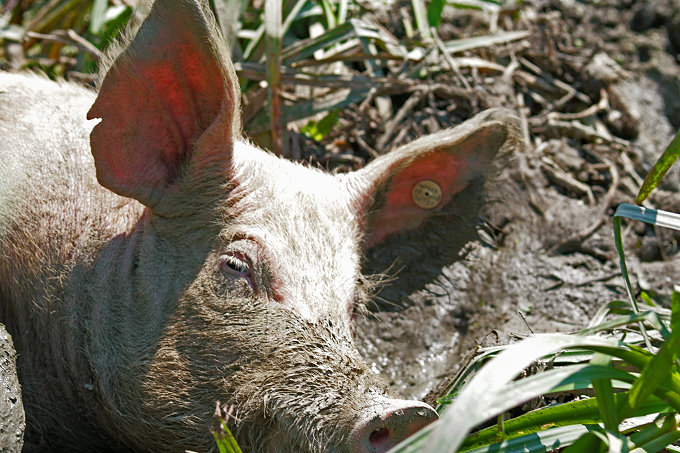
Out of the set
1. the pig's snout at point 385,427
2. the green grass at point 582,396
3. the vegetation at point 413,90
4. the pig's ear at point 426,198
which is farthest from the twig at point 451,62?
the pig's snout at point 385,427

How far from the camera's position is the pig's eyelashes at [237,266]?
3211mm

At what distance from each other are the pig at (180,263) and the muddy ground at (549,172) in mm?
783

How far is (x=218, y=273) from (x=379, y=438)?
37.6 inches

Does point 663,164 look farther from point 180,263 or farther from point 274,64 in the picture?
point 274,64

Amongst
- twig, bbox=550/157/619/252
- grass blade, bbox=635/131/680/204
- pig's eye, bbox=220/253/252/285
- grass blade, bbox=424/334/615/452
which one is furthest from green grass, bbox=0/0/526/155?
grass blade, bbox=424/334/615/452

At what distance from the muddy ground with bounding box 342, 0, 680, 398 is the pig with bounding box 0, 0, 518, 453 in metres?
0.78

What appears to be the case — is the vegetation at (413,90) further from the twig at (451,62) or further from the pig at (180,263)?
the pig at (180,263)

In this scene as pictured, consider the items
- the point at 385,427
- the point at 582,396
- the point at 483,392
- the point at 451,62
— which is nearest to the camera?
the point at 483,392

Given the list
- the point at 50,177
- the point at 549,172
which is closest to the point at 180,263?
the point at 50,177

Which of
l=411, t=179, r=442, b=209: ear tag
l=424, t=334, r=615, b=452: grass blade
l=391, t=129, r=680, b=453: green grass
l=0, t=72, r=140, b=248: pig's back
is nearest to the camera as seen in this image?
l=424, t=334, r=615, b=452: grass blade

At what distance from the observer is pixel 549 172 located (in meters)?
5.45

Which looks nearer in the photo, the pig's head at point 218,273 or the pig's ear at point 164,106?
the pig's head at point 218,273

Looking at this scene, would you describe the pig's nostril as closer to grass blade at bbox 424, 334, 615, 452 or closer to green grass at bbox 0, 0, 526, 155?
grass blade at bbox 424, 334, 615, 452

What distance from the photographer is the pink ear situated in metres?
3.94
